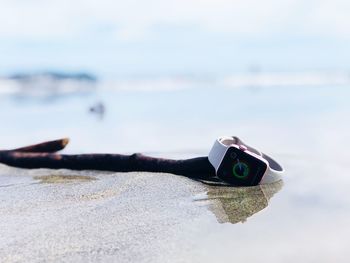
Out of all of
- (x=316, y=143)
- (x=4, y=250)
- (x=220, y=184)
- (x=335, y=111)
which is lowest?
(x=335, y=111)

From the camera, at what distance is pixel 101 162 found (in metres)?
3.59

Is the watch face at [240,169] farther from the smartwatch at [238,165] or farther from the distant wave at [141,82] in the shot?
the distant wave at [141,82]

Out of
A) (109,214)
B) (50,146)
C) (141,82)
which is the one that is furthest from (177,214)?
(141,82)

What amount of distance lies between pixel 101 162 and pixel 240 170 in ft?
3.37

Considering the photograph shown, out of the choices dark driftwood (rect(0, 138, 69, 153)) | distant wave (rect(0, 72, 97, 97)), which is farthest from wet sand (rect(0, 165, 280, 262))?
distant wave (rect(0, 72, 97, 97))

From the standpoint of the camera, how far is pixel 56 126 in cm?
707

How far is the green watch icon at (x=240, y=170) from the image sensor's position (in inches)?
121

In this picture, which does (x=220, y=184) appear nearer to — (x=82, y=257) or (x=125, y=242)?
(x=125, y=242)

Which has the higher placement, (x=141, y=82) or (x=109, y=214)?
(x=109, y=214)

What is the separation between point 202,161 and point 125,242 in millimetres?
1246

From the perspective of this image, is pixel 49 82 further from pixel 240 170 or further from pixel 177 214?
pixel 177 214

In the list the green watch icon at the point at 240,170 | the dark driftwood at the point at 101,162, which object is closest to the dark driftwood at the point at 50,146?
the dark driftwood at the point at 101,162

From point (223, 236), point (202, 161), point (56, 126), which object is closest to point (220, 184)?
point (202, 161)

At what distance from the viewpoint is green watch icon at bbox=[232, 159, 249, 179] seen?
306 centimetres
